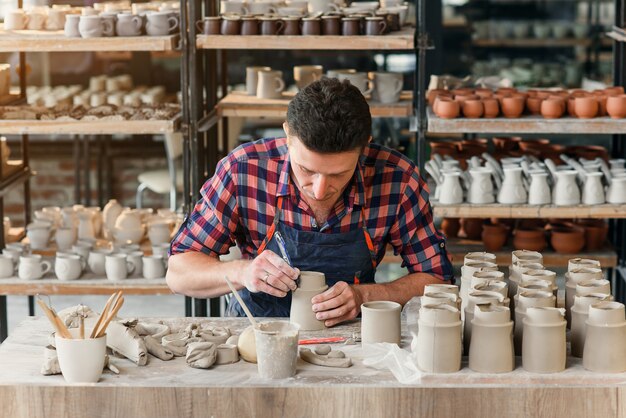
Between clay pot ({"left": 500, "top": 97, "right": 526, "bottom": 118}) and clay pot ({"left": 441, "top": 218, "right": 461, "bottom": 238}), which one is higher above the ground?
clay pot ({"left": 500, "top": 97, "right": 526, "bottom": 118})

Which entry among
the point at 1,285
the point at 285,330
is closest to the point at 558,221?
the point at 1,285

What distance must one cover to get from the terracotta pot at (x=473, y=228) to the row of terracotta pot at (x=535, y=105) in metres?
0.69

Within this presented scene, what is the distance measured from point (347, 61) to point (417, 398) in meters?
5.46

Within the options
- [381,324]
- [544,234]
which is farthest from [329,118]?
[544,234]

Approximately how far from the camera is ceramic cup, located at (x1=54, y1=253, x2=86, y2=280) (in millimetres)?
4617

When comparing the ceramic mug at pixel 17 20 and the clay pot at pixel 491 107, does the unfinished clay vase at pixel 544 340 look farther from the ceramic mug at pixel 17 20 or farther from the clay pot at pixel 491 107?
the ceramic mug at pixel 17 20

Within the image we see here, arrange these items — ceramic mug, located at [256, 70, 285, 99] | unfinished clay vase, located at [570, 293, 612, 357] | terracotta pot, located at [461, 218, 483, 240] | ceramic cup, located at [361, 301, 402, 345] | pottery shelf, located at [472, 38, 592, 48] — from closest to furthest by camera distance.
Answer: unfinished clay vase, located at [570, 293, 612, 357]
ceramic cup, located at [361, 301, 402, 345]
ceramic mug, located at [256, 70, 285, 99]
terracotta pot, located at [461, 218, 483, 240]
pottery shelf, located at [472, 38, 592, 48]

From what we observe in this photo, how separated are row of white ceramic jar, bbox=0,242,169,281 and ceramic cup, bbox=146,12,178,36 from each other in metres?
0.95

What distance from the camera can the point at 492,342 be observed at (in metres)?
2.27

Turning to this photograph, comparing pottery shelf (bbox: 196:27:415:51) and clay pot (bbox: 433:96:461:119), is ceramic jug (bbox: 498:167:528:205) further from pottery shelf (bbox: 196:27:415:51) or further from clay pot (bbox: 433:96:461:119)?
pottery shelf (bbox: 196:27:415:51)

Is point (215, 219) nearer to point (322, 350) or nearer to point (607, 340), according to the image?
point (322, 350)

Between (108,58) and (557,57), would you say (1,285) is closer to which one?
(108,58)

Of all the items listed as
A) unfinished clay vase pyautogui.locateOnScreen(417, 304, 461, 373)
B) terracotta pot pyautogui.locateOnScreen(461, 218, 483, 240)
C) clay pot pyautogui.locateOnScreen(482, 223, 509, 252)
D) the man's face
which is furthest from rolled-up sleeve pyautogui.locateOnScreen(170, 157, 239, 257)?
terracotta pot pyautogui.locateOnScreen(461, 218, 483, 240)

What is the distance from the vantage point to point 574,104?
462 centimetres
